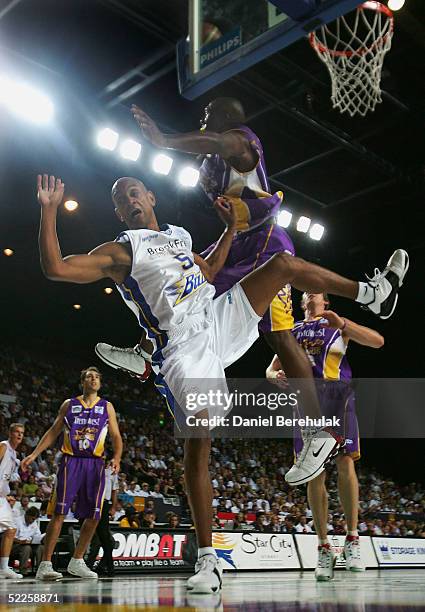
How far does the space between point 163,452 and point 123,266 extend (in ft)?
38.8

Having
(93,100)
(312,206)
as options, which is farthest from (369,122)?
(93,100)

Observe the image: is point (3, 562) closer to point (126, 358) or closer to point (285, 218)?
point (126, 358)

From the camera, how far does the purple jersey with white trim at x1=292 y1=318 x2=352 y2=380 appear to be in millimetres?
4867

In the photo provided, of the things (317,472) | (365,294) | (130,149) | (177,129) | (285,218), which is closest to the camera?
(365,294)

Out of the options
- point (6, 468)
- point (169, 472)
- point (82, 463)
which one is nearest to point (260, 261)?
point (82, 463)

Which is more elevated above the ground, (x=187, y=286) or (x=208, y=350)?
(x=187, y=286)

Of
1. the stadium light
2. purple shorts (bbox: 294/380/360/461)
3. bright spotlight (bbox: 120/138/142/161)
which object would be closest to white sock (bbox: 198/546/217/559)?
purple shorts (bbox: 294/380/360/461)

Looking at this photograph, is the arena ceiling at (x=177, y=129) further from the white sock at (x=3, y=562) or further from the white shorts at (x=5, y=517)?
the white sock at (x=3, y=562)

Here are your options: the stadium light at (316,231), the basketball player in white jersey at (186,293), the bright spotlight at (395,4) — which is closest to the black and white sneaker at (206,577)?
the basketball player in white jersey at (186,293)

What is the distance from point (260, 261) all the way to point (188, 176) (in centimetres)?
650

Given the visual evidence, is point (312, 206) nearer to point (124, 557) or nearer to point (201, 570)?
point (124, 557)

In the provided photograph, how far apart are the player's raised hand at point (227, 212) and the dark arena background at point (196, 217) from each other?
178 centimetres

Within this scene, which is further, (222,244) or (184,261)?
(222,244)

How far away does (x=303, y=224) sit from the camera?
11883mm
